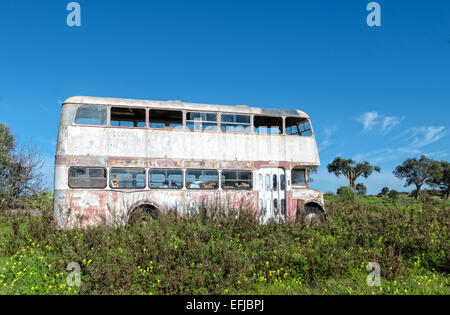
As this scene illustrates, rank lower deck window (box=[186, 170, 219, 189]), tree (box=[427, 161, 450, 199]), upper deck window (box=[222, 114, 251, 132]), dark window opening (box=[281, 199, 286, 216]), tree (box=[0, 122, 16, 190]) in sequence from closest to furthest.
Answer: lower deck window (box=[186, 170, 219, 189]) → upper deck window (box=[222, 114, 251, 132]) → dark window opening (box=[281, 199, 286, 216]) → tree (box=[0, 122, 16, 190]) → tree (box=[427, 161, 450, 199])

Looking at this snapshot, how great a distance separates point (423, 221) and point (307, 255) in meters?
5.33

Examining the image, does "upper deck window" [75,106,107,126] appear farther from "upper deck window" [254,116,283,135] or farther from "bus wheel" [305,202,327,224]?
"bus wheel" [305,202,327,224]

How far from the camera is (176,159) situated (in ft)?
35.6

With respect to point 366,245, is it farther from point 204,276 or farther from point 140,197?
point 140,197

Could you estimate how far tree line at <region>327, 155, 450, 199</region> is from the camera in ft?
175

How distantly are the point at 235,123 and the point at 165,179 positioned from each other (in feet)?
10.6

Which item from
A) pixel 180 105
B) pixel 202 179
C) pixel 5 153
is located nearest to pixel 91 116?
pixel 180 105

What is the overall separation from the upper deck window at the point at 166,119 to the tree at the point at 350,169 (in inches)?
2055

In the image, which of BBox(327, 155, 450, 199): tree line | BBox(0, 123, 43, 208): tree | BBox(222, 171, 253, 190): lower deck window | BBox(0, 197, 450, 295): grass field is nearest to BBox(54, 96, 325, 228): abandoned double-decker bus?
BBox(222, 171, 253, 190): lower deck window

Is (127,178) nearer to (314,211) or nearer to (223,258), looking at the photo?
(223,258)

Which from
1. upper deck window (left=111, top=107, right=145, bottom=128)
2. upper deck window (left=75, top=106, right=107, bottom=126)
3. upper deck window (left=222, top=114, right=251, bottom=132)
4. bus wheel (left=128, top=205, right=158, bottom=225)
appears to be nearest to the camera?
bus wheel (left=128, top=205, right=158, bottom=225)

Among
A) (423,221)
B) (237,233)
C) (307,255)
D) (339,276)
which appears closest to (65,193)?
(237,233)

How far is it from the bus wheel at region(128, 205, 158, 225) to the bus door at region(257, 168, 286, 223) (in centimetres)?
379

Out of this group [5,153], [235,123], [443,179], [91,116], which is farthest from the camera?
[443,179]
